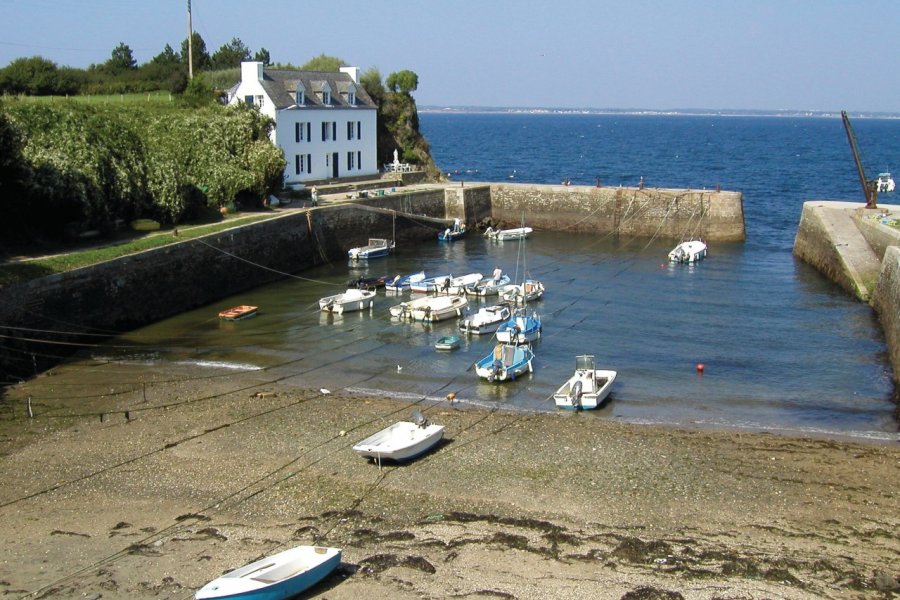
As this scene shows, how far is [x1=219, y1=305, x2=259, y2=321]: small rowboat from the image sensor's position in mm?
39219

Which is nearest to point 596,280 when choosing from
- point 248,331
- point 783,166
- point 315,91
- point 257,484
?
point 248,331

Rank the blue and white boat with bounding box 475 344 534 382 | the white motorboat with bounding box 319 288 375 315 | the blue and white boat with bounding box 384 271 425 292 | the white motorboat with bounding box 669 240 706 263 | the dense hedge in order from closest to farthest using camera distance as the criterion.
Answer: the blue and white boat with bounding box 475 344 534 382 → the dense hedge → the white motorboat with bounding box 319 288 375 315 → the blue and white boat with bounding box 384 271 425 292 → the white motorboat with bounding box 669 240 706 263

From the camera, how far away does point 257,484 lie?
73.8 feet

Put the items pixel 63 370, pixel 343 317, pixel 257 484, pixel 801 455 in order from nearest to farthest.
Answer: pixel 257 484
pixel 801 455
pixel 63 370
pixel 343 317

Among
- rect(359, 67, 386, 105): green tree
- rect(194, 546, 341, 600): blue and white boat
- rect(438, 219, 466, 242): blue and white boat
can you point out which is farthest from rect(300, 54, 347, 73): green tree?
rect(194, 546, 341, 600): blue and white boat

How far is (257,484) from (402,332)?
53.2 feet

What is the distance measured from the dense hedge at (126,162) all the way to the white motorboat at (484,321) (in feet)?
55.4

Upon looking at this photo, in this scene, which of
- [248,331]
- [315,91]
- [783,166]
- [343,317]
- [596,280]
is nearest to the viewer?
[248,331]

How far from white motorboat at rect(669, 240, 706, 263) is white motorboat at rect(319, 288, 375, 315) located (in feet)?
65.4

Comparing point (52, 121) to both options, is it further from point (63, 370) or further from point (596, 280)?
point (596, 280)

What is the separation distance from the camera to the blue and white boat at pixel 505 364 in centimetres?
3128

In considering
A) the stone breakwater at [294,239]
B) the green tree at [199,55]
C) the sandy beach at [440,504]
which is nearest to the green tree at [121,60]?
the green tree at [199,55]

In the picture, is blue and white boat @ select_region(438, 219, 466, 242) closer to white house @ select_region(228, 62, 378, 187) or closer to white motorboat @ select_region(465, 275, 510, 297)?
white house @ select_region(228, 62, 378, 187)

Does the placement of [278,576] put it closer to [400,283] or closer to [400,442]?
[400,442]
